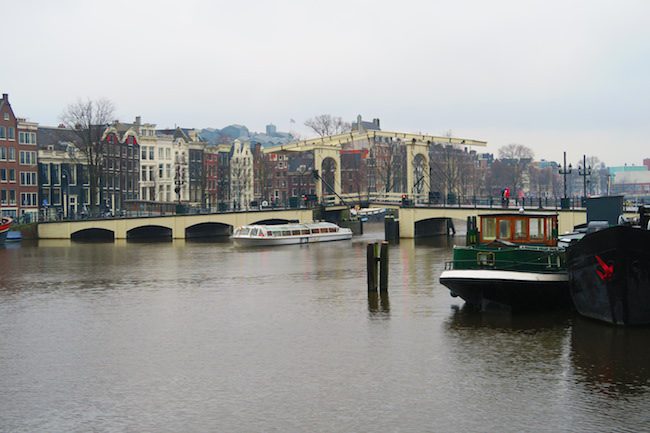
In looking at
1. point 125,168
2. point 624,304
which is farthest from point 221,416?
point 125,168

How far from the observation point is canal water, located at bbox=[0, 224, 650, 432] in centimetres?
1487

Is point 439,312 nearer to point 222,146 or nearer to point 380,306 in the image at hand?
point 380,306

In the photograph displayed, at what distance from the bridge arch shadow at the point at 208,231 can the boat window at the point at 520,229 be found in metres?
47.0

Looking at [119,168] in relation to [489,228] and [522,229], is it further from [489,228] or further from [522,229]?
[522,229]

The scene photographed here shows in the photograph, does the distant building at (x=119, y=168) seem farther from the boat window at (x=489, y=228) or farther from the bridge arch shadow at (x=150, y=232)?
the boat window at (x=489, y=228)

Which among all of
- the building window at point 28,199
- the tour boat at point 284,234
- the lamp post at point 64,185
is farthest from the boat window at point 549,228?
the lamp post at point 64,185

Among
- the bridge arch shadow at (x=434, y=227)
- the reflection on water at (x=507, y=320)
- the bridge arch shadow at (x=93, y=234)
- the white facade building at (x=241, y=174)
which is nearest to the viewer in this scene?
the reflection on water at (x=507, y=320)

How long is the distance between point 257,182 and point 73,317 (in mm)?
80349

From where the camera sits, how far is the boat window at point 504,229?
2759 centimetres

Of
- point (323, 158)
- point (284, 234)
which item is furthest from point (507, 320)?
point (323, 158)

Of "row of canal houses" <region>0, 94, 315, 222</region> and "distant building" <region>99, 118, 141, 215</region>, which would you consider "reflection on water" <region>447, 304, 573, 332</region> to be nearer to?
Answer: "row of canal houses" <region>0, 94, 315, 222</region>

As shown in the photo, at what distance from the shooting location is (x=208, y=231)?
77.0 m

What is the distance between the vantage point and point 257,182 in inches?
4193

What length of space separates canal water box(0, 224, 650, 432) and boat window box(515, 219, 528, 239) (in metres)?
3.24
